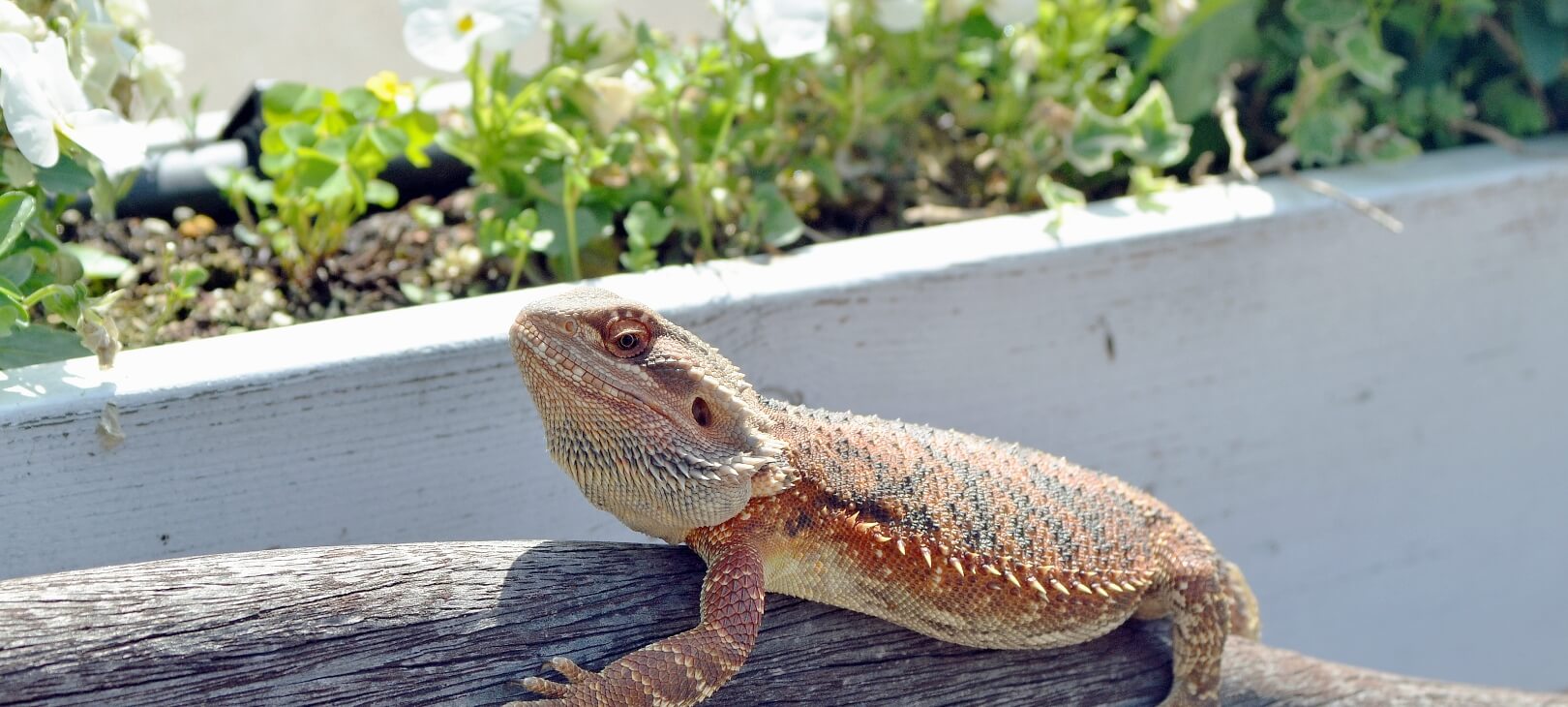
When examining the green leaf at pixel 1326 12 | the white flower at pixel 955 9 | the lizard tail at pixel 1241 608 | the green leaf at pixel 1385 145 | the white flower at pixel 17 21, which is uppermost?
the white flower at pixel 17 21

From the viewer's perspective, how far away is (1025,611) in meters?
1.65

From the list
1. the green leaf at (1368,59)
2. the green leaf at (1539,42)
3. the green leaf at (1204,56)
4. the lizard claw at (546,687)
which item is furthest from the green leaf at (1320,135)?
the lizard claw at (546,687)

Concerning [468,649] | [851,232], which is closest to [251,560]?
[468,649]

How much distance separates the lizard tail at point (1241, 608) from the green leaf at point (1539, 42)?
1.59 m

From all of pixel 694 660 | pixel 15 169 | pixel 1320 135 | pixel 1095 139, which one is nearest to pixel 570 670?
pixel 694 660

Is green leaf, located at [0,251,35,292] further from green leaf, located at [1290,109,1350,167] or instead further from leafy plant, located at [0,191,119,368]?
green leaf, located at [1290,109,1350,167]

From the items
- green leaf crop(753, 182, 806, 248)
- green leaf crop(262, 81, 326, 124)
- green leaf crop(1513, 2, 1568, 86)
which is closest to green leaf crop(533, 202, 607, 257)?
green leaf crop(753, 182, 806, 248)

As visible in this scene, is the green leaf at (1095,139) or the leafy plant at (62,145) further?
the green leaf at (1095,139)

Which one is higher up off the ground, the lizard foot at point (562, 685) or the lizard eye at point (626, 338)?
the lizard eye at point (626, 338)

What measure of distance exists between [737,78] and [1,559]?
1.41 metres

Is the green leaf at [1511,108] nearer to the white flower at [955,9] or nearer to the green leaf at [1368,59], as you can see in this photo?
the green leaf at [1368,59]

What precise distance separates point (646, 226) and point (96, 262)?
0.90 meters

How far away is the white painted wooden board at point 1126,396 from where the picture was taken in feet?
5.92

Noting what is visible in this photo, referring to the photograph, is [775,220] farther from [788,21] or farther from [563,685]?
[563,685]
